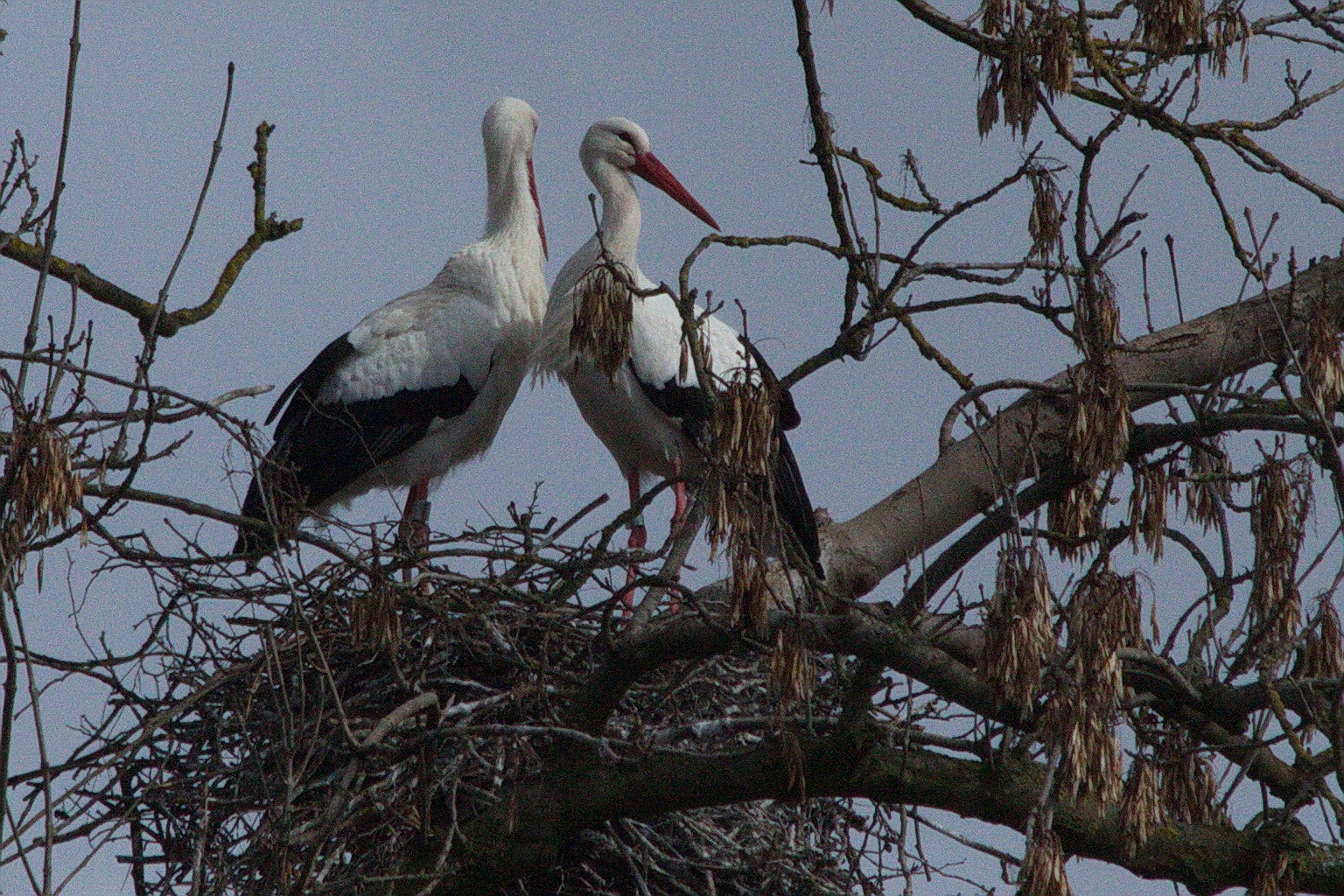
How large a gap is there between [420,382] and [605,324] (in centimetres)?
449

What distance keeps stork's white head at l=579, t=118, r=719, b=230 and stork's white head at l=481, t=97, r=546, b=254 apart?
1.27 ft

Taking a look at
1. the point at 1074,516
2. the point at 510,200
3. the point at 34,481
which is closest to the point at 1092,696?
the point at 1074,516

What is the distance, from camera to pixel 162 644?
5301mm

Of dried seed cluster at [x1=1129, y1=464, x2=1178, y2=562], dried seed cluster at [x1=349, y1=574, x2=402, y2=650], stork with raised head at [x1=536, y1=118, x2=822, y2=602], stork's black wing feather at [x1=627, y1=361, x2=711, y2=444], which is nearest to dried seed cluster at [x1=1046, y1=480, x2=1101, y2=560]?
dried seed cluster at [x1=1129, y1=464, x2=1178, y2=562]

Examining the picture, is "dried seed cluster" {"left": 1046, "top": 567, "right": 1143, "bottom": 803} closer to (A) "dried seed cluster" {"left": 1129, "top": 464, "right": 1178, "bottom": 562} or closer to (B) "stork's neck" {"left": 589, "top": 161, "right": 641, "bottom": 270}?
(A) "dried seed cluster" {"left": 1129, "top": 464, "right": 1178, "bottom": 562}

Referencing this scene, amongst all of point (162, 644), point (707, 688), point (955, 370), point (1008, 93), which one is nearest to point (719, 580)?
point (707, 688)

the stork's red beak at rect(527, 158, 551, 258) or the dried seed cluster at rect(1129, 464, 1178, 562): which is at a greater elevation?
the stork's red beak at rect(527, 158, 551, 258)

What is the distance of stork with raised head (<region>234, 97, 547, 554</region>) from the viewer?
25.3 ft

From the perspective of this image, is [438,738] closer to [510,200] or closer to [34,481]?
[34,481]

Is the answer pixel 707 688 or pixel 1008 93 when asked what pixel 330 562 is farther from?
pixel 1008 93

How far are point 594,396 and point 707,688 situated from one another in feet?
5.92

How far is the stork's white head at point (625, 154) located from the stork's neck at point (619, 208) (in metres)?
0.02

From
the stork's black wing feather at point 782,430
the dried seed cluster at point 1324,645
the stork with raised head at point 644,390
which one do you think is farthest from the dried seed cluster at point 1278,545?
the stork with raised head at point 644,390

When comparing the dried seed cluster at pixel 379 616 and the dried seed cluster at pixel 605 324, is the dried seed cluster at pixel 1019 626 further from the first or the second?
the dried seed cluster at pixel 379 616
